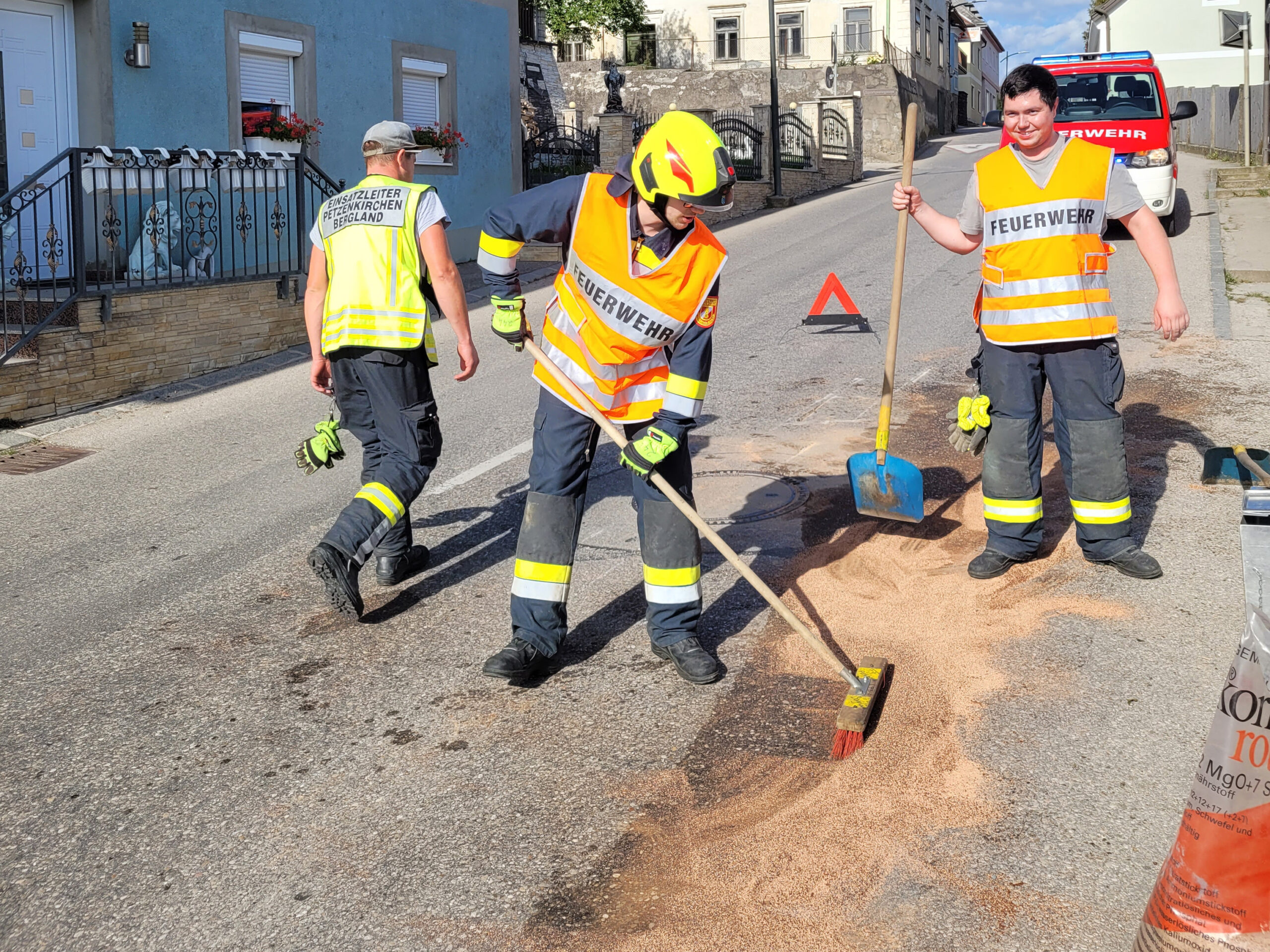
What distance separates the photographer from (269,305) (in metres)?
12.0

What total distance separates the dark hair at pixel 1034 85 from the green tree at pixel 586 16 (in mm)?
38845

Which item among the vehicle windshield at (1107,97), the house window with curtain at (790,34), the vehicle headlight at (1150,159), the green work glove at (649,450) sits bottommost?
the green work glove at (649,450)

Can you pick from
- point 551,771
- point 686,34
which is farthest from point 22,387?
point 686,34

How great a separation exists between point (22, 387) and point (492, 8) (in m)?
12.1

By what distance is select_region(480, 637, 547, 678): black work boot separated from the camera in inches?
170

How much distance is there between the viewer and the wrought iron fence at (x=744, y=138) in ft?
88.8

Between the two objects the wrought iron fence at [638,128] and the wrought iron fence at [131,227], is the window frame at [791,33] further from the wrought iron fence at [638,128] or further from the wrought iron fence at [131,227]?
the wrought iron fence at [131,227]

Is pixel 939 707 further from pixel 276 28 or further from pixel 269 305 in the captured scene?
pixel 276 28

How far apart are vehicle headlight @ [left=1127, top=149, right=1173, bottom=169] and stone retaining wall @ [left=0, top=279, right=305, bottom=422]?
10.0 metres

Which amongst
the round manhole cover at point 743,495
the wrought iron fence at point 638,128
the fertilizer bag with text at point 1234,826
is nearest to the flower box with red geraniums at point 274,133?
the wrought iron fence at point 638,128

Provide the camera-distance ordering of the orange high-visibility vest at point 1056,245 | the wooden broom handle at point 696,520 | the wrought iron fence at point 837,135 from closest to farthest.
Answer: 1. the wooden broom handle at point 696,520
2. the orange high-visibility vest at point 1056,245
3. the wrought iron fence at point 837,135

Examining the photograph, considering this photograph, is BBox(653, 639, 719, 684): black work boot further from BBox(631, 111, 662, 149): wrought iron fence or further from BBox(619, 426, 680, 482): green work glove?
BBox(631, 111, 662, 149): wrought iron fence

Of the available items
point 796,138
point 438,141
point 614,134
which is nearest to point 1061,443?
point 438,141

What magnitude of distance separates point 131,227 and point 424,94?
7079mm
